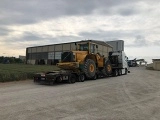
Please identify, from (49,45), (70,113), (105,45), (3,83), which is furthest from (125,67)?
(49,45)

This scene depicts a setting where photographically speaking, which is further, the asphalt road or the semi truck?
the semi truck

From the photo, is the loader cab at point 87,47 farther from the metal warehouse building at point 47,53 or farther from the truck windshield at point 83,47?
the metal warehouse building at point 47,53

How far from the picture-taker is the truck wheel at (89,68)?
2059 cm

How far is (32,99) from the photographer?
11.2 meters

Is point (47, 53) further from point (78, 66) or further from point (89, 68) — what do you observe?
point (78, 66)

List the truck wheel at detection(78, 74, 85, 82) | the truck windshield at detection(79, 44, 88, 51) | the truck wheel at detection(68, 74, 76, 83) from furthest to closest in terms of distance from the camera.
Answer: the truck windshield at detection(79, 44, 88, 51), the truck wheel at detection(78, 74, 85, 82), the truck wheel at detection(68, 74, 76, 83)

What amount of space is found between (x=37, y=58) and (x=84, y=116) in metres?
77.1

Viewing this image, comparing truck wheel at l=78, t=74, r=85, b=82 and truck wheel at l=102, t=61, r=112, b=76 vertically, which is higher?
truck wheel at l=102, t=61, r=112, b=76

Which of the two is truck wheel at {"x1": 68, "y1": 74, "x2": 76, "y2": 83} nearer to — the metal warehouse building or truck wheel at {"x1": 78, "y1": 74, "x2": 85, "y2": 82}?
truck wheel at {"x1": 78, "y1": 74, "x2": 85, "y2": 82}

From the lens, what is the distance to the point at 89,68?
20984 mm

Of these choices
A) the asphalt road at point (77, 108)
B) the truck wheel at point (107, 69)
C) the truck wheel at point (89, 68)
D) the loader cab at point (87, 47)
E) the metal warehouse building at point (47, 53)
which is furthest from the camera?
the metal warehouse building at point (47, 53)

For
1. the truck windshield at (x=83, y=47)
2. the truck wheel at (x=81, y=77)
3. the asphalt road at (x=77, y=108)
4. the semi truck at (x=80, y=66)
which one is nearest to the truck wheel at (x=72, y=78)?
the semi truck at (x=80, y=66)

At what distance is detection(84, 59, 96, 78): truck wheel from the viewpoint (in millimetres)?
20594

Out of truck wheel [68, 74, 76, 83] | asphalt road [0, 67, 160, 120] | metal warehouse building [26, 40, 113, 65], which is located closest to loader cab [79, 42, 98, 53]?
truck wheel [68, 74, 76, 83]
